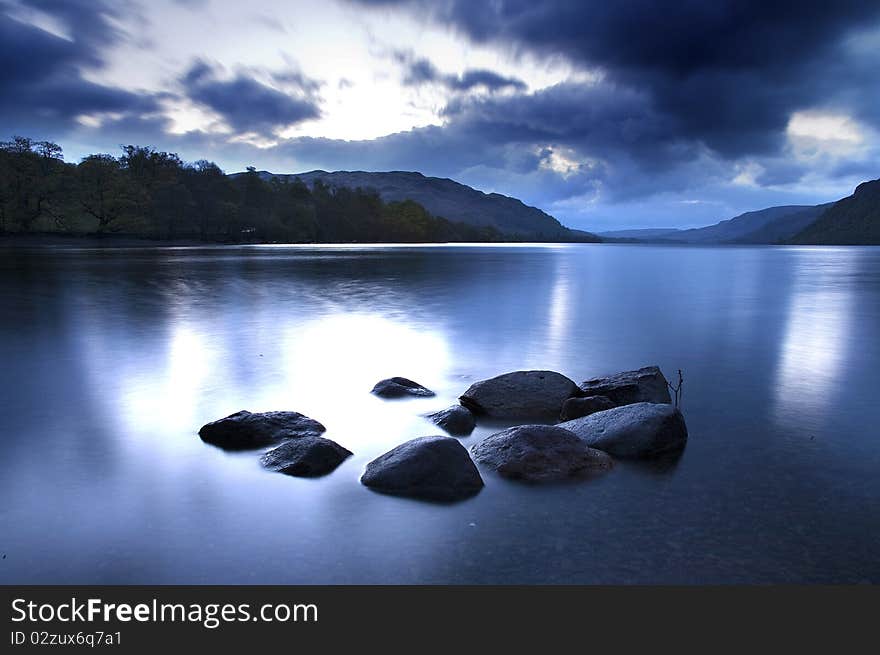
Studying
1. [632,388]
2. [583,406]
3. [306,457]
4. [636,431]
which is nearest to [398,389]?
[583,406]

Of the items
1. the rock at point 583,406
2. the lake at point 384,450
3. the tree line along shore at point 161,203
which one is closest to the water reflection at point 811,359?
the lake at point 384,450

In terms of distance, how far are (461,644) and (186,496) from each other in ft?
14.0

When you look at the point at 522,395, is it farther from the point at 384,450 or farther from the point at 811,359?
the point at 811,359

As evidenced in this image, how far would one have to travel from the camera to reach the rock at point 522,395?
10.3 m

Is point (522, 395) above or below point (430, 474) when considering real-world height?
above

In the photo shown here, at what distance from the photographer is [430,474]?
7105 millimetres

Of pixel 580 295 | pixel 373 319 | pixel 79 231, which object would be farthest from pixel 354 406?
pixel 79 231

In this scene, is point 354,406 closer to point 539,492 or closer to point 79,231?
point 539,492

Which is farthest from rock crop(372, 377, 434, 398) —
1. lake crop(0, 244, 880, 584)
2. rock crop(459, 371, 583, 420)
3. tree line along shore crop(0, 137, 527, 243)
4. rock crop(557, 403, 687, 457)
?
tree line along shore crop(0, 137, 527, 243)

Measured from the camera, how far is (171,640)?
4379 millimetres

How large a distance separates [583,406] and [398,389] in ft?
12.8

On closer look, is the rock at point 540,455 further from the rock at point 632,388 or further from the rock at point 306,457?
the rock at point 632,388

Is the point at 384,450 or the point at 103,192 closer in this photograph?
the point at 384,450

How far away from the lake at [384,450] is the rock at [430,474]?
0.22 m
